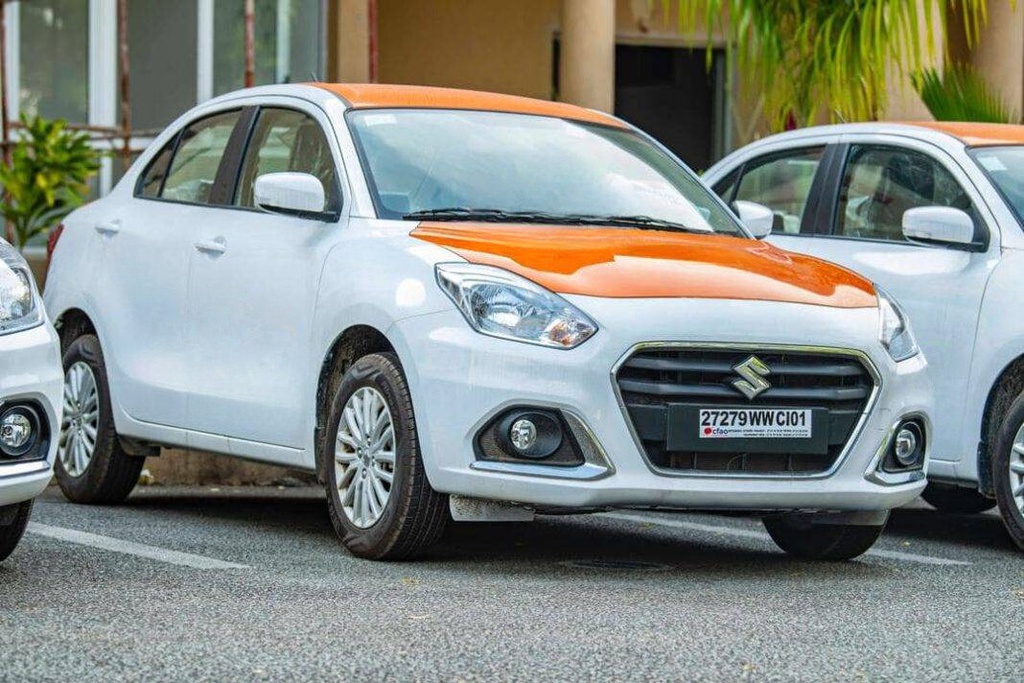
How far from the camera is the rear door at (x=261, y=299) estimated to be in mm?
7742

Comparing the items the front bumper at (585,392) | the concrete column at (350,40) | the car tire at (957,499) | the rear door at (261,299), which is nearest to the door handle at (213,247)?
the rear door at (261,299)

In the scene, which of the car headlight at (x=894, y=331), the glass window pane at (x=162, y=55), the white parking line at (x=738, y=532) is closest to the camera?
the car headlight at (x=894, y=331)

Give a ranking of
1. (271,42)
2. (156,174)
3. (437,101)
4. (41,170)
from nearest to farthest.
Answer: (437,101) → (156,174) → (41,170) → (271,42)

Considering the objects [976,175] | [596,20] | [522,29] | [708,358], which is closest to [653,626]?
[708,358]

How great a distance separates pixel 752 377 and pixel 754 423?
15 centimetres

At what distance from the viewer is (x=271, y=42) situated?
18.0 meters

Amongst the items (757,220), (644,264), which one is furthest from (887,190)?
(644,264)

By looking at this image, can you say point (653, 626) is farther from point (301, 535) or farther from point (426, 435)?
point (301, 535)

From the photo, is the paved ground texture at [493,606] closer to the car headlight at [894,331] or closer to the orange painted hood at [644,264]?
the car headlight at [894,331]

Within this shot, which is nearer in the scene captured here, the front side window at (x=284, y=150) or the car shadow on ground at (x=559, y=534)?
the car shadow on ground at (x=559, y=534)

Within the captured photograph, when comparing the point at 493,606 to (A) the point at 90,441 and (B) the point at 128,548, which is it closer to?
(B) the point at 128,548

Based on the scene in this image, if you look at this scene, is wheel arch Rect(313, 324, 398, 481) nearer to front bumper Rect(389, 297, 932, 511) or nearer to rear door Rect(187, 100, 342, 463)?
rear door Rect(187, 100, 342, 463)

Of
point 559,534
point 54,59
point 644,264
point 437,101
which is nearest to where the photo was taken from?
point 644,264

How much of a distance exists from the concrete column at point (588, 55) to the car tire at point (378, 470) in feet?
31.3
